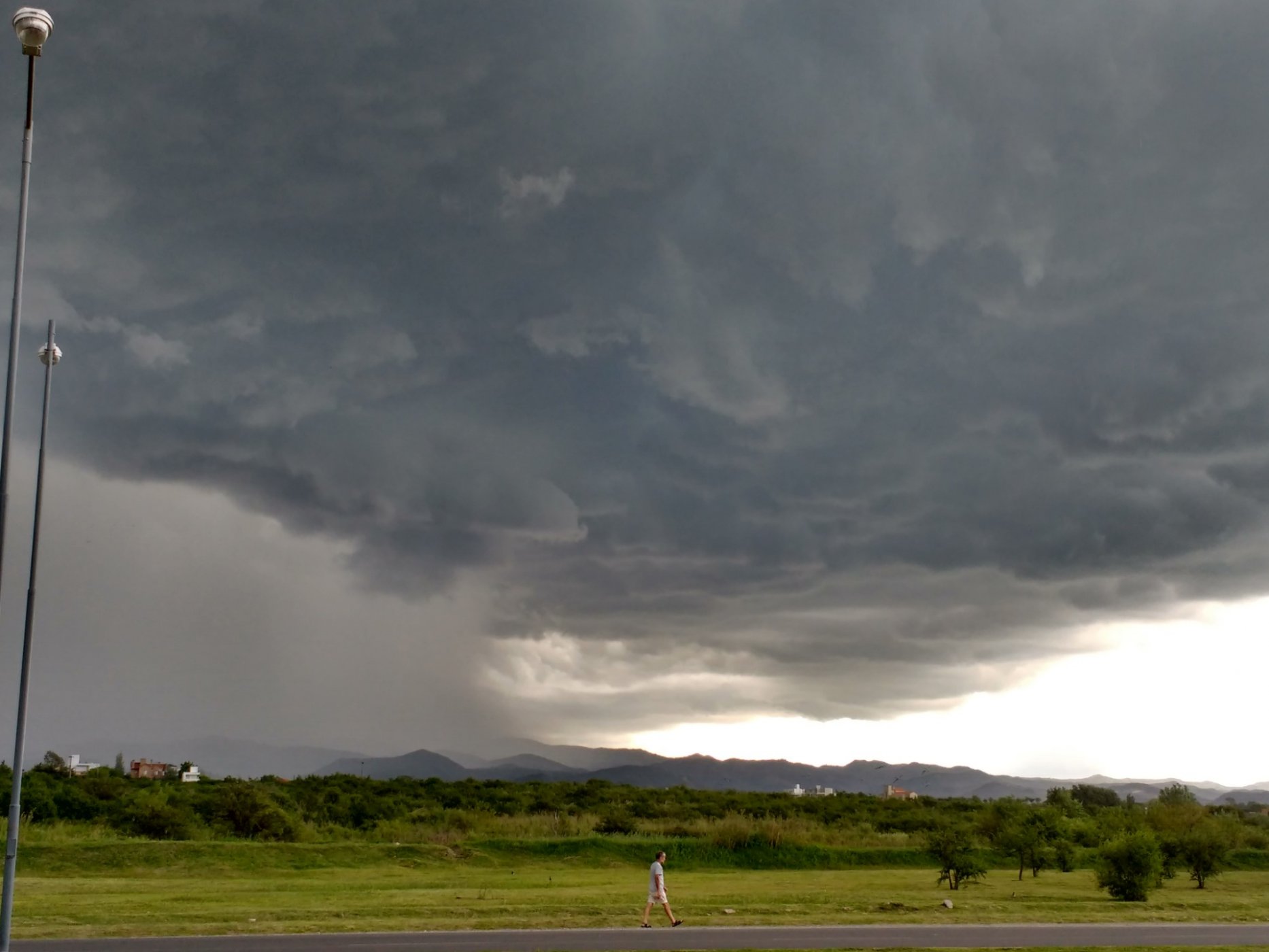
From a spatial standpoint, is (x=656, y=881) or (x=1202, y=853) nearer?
(x=656, y=881)

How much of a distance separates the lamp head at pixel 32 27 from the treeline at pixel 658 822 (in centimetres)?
3821

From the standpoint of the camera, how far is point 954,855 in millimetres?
41406

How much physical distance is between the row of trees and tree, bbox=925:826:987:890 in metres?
0.04

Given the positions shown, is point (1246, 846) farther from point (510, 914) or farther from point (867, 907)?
point (510, 914)

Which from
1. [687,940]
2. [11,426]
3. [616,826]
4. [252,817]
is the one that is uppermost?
[11,426]

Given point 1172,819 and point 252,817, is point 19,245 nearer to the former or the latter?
point 252,817

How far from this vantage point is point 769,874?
161 ft

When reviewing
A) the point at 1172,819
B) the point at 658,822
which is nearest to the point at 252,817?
the point at 658,822

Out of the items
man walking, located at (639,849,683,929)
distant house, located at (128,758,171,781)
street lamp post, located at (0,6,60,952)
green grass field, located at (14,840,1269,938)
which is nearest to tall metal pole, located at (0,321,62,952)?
street lamp post, located at (0,6,60,952)

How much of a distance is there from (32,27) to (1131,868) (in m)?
39.4

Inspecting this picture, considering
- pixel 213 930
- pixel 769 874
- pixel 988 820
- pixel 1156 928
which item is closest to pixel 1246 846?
pixel 988 820

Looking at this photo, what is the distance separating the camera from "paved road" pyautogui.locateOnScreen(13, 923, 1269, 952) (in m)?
23.6

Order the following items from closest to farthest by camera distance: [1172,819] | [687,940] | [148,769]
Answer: [687,940]
[1172,819]
[148,769]

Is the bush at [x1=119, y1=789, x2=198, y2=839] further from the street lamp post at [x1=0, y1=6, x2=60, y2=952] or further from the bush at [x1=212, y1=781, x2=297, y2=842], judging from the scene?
the street lamp post at [x1=0, y1=6, x2=60, y2=952]
